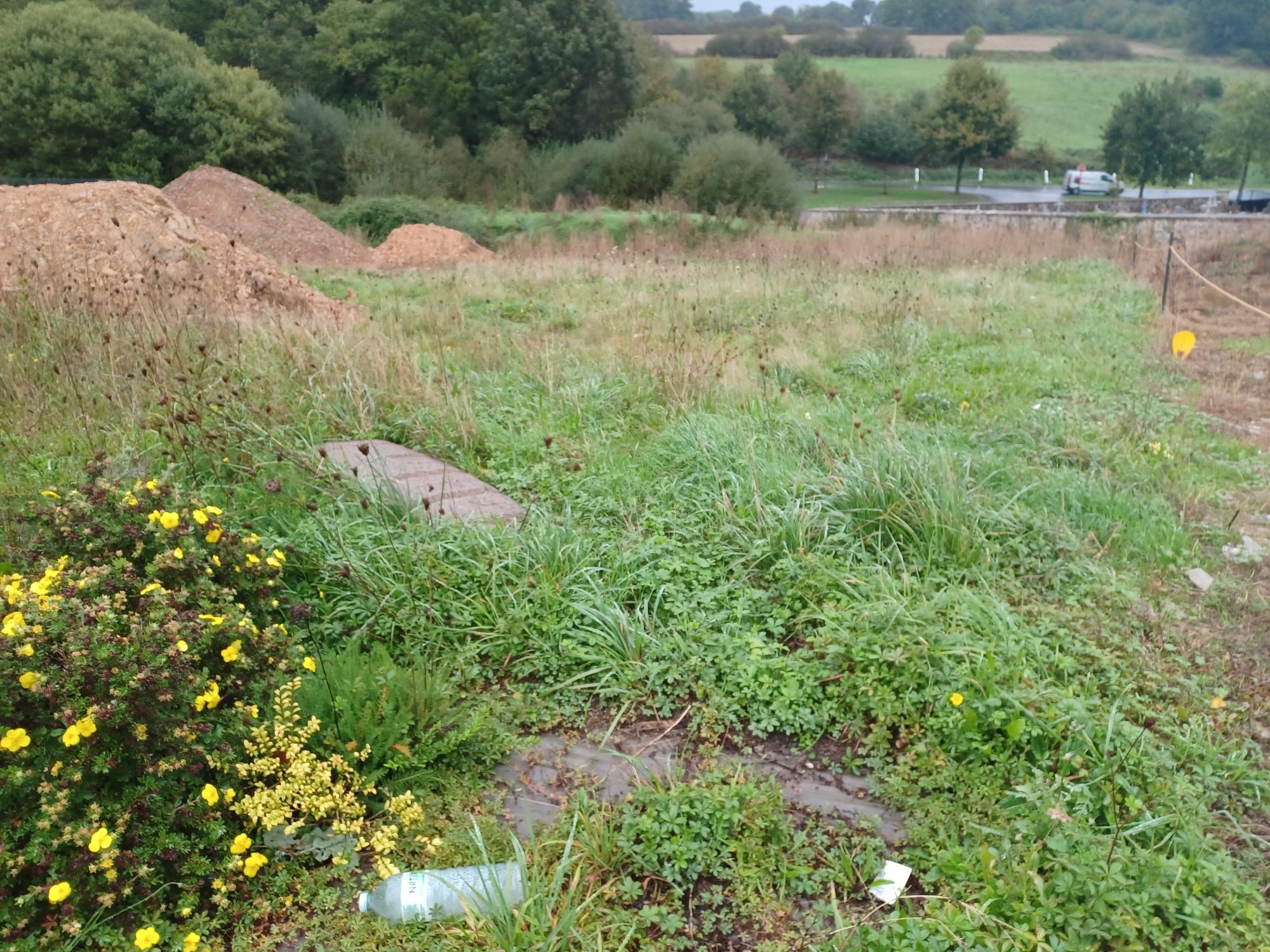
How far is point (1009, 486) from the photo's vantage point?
4.99 meters

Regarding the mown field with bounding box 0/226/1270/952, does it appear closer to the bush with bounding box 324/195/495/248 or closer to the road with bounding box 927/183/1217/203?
the bush with bounding box 324/195/495/248

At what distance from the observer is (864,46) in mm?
80625

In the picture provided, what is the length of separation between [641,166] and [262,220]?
1209cm

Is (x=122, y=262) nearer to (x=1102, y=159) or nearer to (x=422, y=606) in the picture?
(x=422, y=606)

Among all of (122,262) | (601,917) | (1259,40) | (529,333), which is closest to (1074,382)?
(529,333)

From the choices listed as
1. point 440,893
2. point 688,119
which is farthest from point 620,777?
point 688,119

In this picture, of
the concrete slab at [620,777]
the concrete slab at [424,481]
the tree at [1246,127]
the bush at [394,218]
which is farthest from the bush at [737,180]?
the tree at [1246,127]

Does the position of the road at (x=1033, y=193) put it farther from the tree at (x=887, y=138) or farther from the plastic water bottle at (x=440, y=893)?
the plastic water bottle at (x=440, y=893)

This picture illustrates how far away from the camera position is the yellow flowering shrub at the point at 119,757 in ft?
7.46

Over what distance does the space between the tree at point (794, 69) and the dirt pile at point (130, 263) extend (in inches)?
1880

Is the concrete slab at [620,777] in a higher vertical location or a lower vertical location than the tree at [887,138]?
lower

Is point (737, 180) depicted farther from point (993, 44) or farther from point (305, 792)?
point (993, 44)

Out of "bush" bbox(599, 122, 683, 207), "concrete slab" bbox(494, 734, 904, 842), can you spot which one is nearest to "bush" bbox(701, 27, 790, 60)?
"bush" bbox(599, 122, 683, 207)

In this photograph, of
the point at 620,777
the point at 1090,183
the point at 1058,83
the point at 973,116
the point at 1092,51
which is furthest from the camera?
the point at 1092,51
